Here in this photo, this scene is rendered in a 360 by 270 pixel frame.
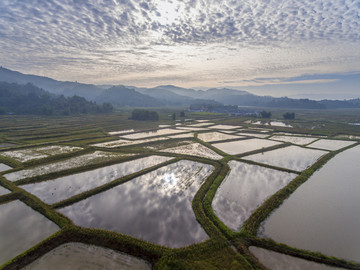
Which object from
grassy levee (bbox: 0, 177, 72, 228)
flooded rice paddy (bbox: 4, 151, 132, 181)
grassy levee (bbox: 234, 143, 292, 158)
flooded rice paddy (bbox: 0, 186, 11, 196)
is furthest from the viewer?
grassy levee (bbox: 234, 143, 292, 158)

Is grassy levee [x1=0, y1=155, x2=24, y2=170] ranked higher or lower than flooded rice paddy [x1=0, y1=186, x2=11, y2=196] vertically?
higher

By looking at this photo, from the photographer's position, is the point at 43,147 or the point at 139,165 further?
the point at 43,147

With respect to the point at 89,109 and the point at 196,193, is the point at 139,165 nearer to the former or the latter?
the point at 196,193

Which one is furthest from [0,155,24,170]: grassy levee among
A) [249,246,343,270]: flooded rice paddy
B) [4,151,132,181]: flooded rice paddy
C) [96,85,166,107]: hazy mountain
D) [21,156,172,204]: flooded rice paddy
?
[96,85,166,107]: hazy mountain

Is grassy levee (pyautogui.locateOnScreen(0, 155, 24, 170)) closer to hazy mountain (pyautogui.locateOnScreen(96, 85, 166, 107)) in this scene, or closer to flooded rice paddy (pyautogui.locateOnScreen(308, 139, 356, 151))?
flooded rice paddy (pyautogui.locateOnScreen(308, 139, 356, 151))

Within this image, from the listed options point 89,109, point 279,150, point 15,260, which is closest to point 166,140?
point 279,150

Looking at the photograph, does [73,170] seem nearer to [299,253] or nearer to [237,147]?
[299,253]
